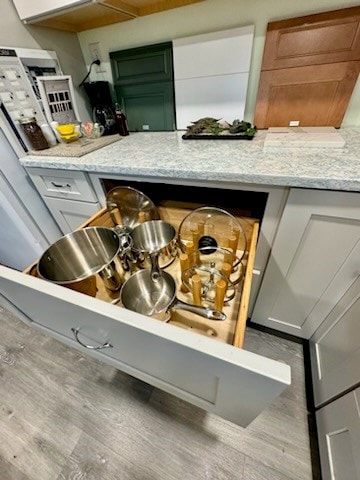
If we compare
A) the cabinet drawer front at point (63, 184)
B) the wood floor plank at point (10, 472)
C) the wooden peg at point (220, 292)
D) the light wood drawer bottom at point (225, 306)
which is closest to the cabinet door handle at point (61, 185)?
the cabinet drawer front at point (63, 184)

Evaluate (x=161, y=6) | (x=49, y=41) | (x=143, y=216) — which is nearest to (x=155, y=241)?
(x=143, y=216)

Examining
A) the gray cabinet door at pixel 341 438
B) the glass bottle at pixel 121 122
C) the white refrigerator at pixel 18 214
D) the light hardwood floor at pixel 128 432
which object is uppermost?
the glass bottle at pixel 121 122

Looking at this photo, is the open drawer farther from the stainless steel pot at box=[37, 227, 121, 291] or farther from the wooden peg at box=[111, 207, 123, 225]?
the wooden peg at box=[111, 207, 123, 225]

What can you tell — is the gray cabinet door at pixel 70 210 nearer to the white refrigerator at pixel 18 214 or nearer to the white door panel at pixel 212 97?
the white refrigerator at pixel 18 214

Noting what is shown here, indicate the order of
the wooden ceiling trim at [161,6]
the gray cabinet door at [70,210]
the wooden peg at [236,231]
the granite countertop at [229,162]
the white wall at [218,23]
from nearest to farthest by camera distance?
the granite countertop at [229,162] < the wooden peg at [236,231] < the white wall at [218,23] < the wooden ceiling trim at [161,6] < the gray cabinet door at [70,210]

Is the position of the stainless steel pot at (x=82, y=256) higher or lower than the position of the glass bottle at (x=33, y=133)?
lower

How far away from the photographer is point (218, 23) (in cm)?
91

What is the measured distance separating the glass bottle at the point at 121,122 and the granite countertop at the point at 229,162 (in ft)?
0.64

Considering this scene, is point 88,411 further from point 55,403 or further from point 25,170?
point 25,170

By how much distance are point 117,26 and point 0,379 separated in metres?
1.85

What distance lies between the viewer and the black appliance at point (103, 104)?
1.16 metres

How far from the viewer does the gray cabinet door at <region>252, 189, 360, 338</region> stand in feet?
1.98

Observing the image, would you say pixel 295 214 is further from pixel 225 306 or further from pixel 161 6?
pixel 161 6

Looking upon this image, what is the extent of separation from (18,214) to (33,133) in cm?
47
